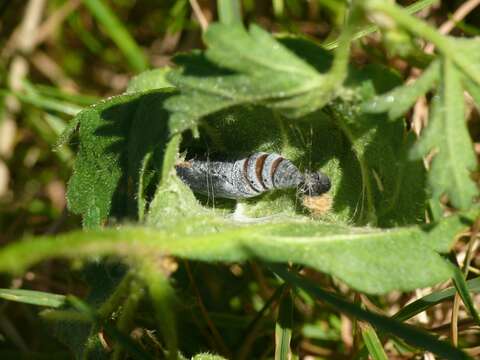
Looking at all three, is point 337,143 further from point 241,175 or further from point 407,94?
point 407,94

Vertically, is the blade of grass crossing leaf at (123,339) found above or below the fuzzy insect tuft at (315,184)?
below

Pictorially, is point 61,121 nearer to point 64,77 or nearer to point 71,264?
point 64,77

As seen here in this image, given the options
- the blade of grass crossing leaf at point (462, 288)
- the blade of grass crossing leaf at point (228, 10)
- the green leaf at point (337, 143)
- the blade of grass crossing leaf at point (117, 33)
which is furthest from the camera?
the blade of grass crossing leaf at point (117, 33)

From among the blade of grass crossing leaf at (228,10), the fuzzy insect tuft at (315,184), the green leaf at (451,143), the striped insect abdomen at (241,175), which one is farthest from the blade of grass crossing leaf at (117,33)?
the green leaf at (451,143)

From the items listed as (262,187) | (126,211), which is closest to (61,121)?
(126,211)

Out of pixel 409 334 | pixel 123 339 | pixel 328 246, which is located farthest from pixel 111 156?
pixel 409 334

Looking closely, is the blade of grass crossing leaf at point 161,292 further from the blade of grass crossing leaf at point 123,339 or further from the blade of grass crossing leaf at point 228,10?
the blade of grass crossing leaf at point 228,10
